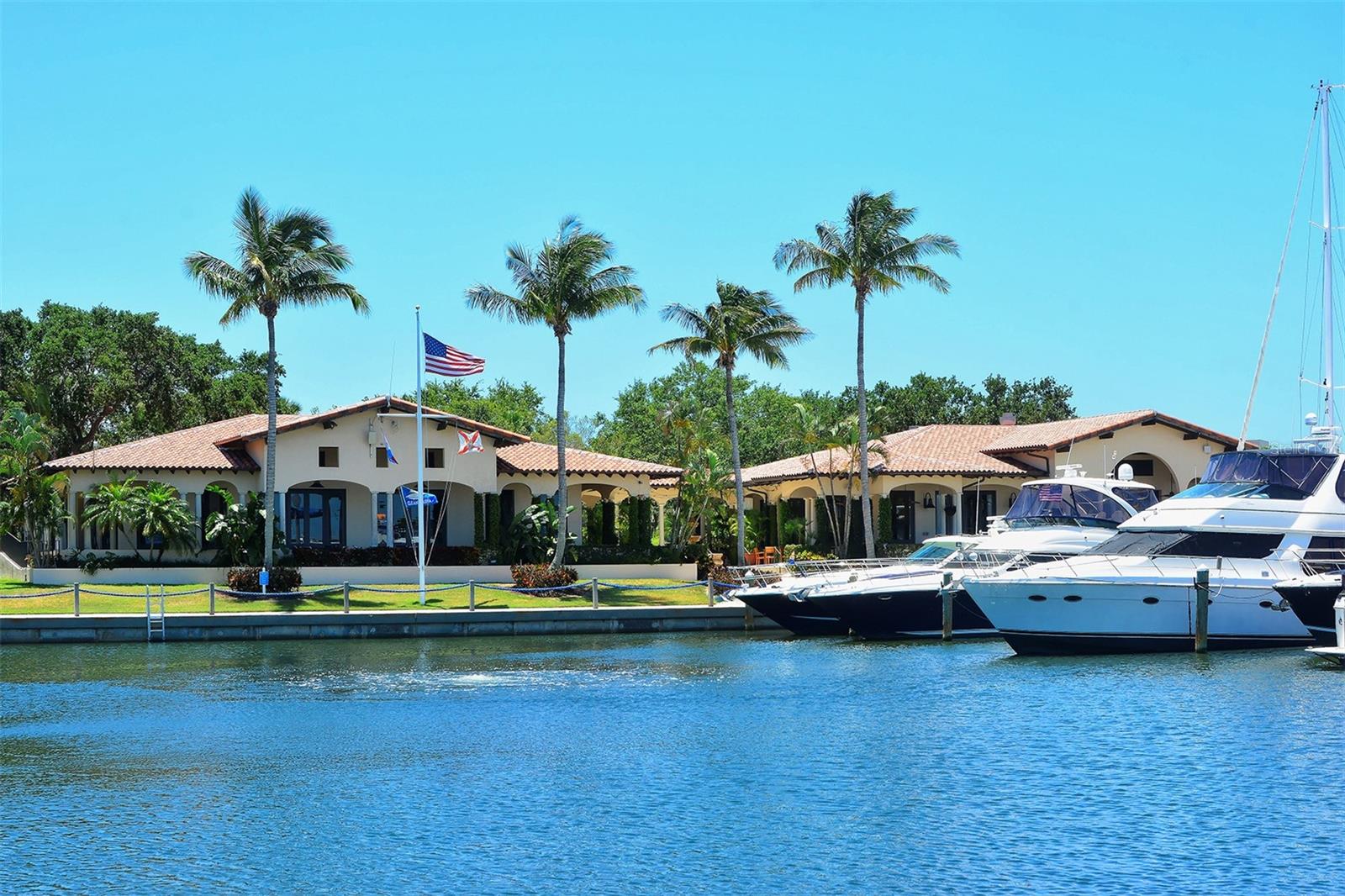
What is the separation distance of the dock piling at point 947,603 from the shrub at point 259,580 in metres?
20.1

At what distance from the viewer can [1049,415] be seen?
9256cm

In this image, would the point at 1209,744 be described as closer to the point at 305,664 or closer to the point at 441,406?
the point at 305,664

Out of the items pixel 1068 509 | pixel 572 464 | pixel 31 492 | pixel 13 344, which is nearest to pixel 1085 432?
pixel 1068 509

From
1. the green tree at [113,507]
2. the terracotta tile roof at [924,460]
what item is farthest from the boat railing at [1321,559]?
the green tree at [113,507]

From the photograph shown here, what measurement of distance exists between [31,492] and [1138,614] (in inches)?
1361

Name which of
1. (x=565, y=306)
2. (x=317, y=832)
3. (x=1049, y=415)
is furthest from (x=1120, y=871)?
(x=1049, y=415)

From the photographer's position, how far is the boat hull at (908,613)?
125 feet

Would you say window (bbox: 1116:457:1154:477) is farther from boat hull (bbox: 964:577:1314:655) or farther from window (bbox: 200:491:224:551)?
window (bbox: 200:491:224:551)

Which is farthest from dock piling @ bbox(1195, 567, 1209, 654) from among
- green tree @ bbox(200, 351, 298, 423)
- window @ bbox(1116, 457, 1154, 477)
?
green tree @ bbox(200, 351, 298, 423)

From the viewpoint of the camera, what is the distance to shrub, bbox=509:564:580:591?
47.1 meters

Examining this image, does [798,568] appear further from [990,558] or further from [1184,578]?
[1184,578]

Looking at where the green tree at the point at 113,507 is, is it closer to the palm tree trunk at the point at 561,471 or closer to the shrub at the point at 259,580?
the shrub at the point at 259,580

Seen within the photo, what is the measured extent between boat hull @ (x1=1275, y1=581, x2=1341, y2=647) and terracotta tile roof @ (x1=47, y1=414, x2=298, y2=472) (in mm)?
33065

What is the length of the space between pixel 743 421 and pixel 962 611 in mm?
65606
